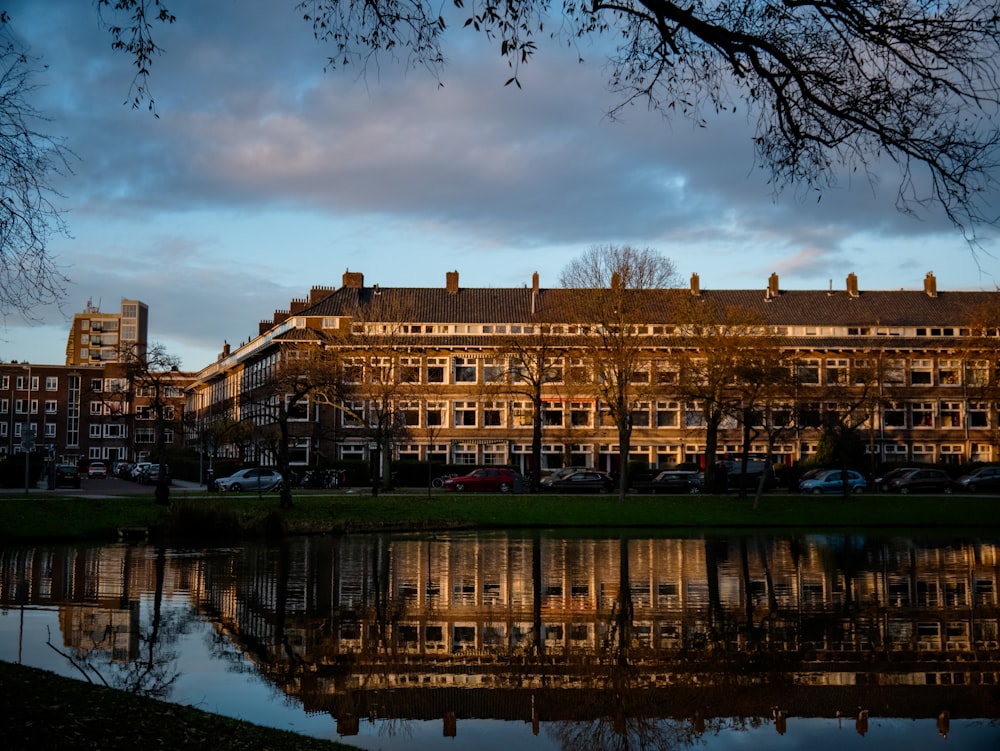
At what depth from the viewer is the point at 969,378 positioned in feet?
243

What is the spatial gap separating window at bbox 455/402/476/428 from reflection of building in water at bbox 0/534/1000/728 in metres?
50.6

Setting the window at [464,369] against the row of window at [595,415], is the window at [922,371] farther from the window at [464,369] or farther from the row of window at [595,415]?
the window at [464,369]

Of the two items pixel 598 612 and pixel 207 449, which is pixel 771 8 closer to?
pixel 598 612

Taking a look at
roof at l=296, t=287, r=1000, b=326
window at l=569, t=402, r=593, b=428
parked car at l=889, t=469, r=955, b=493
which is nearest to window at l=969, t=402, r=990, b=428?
roof at l=296, t=287, r=1000, b=326

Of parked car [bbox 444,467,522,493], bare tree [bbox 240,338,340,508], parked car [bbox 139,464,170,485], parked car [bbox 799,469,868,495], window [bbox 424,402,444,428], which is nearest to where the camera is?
bare tree [bbox 240,338,340,508]

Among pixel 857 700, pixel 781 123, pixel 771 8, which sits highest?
pixel 771 8

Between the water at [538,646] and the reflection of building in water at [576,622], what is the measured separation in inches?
2.3

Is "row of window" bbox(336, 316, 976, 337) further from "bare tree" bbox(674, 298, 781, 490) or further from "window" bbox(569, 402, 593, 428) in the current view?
"bare tree" bbox(674, 298, 781, 490)

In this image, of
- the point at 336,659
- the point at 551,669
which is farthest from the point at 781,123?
the point at 336,659

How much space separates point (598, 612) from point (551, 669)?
5.08m

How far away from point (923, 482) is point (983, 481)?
3.61 metres

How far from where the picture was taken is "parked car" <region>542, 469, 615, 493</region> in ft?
188

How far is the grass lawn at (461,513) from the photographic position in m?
34.1

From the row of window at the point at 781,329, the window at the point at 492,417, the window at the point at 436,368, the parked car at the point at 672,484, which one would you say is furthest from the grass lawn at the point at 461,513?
the window at the point at 436,368
